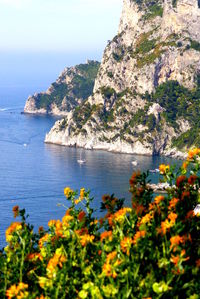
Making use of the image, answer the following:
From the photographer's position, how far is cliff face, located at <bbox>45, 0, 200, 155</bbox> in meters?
159

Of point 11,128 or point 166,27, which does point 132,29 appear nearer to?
point 166,27

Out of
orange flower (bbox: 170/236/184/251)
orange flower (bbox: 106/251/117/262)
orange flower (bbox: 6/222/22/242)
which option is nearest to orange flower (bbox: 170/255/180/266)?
orange flower (bbox: 170/236/184/251)

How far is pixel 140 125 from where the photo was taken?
16312cm

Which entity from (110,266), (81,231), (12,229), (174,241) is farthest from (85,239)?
(174,241)

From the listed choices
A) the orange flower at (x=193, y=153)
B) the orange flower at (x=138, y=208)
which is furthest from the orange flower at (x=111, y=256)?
the orange flower at (x=193, y=153)

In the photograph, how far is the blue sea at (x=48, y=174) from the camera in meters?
89.4

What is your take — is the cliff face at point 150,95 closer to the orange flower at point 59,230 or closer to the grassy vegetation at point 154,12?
the grassy vegetation at point 154,12

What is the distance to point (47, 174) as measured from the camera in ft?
388

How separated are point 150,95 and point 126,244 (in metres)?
163

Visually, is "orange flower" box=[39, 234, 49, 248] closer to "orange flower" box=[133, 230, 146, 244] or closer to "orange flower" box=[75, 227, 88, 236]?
"orange flower" box=[75, 227, 88, 236]

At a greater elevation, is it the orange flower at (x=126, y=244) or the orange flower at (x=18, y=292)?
the orange flower at (x=126, y=244)

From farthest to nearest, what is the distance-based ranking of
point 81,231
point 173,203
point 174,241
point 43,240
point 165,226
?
point 43,240 → point 81,231 → point 173,203 → point 165,226 → point 174,241

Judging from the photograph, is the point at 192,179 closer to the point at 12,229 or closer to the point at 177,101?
the point at 12,229

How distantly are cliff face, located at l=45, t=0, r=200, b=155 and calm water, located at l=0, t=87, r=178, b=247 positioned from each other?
8207mm
